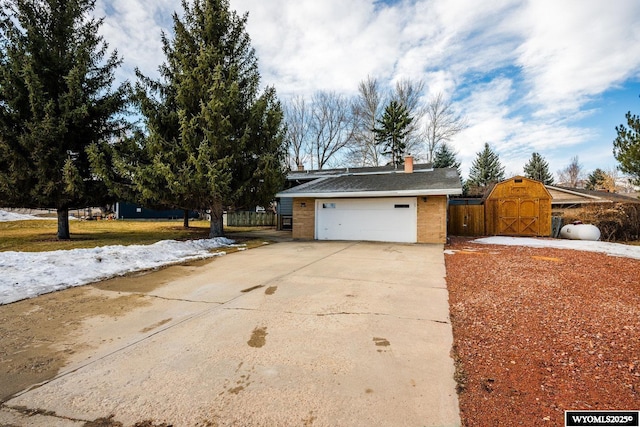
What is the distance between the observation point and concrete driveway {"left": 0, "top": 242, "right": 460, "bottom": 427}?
201 cm

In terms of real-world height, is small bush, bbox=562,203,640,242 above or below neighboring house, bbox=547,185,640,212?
below

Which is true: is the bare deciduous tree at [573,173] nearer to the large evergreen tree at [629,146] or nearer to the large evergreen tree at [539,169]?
the large evergreen tree at [539,169]

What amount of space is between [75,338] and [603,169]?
4838 centimetres

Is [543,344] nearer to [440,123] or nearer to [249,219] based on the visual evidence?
[249,219]

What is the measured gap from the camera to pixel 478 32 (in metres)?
11.5

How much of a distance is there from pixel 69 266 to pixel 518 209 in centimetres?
1702

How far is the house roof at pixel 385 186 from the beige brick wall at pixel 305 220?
58 centimetres

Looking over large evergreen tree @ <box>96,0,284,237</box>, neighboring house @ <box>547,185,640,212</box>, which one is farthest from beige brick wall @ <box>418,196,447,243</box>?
neighboring house @ <box>547,185,640,212</box>

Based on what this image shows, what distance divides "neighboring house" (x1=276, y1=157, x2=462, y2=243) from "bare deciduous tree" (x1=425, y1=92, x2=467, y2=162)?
1365 centimetres

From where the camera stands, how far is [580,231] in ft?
42.0

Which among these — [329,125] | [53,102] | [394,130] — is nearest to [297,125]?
[329,125]

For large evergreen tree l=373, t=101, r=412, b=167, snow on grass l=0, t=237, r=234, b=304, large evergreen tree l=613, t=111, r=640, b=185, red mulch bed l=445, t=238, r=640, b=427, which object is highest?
large evergreen tree l=373, t=101, r=412, b=167

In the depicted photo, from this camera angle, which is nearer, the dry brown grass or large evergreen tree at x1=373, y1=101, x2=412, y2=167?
the dry brown grass

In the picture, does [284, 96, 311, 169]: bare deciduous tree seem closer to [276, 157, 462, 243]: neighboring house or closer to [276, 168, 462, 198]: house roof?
[276, 168, 462, 198]: house roof
